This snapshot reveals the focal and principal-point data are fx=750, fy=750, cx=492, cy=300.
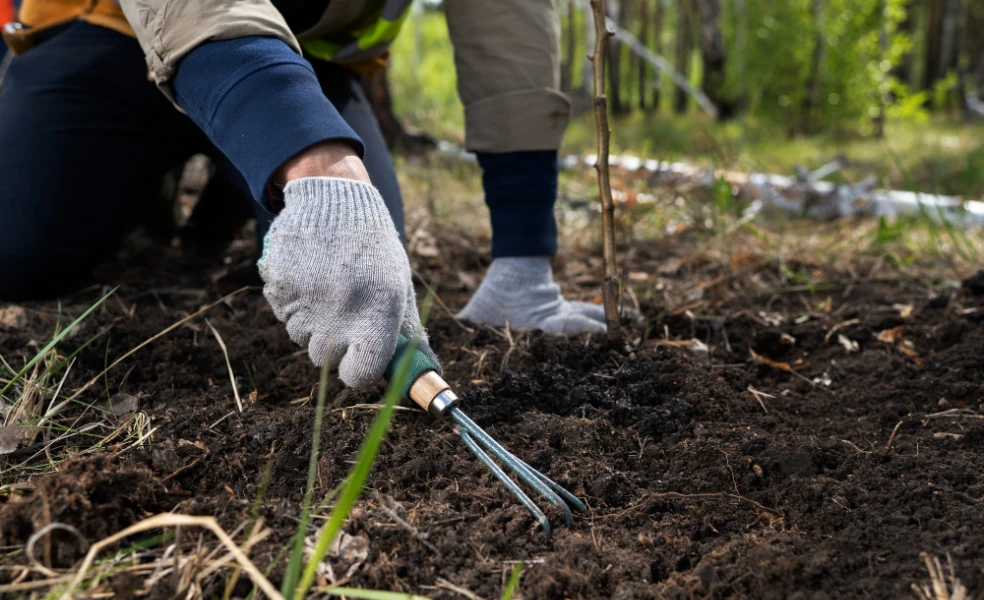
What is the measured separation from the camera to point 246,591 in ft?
3.17

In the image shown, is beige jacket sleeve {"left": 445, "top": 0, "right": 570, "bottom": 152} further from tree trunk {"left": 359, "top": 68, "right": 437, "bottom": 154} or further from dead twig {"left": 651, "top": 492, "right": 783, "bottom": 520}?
tree trunk {"left": 359, "top": 68, "right": 437, "bottom": 154}

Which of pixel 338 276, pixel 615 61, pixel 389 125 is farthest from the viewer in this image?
pixel 615 61

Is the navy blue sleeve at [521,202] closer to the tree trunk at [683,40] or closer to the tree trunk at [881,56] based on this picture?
the tree trunk at [881,56]

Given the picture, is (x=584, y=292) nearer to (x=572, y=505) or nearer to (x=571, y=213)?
(x=571, y=213)

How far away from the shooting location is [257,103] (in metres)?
1.31

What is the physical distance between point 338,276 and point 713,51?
7662 millimetres

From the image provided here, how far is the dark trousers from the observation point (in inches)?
73.3

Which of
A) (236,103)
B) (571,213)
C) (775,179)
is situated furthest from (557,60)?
(775,179)

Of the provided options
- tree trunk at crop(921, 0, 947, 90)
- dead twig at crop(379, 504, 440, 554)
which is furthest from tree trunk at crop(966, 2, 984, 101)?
dead twig at crop(379, 504, 440, 554)

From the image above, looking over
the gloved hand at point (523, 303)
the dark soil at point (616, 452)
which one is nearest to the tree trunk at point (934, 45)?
the dark soil at point (616, 452)

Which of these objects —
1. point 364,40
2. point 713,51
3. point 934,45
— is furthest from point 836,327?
point 934,45

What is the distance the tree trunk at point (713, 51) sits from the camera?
7.59 m

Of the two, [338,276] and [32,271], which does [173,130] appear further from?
[338,276]

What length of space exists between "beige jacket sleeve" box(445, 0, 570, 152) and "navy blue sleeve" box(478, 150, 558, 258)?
0.11 feet
